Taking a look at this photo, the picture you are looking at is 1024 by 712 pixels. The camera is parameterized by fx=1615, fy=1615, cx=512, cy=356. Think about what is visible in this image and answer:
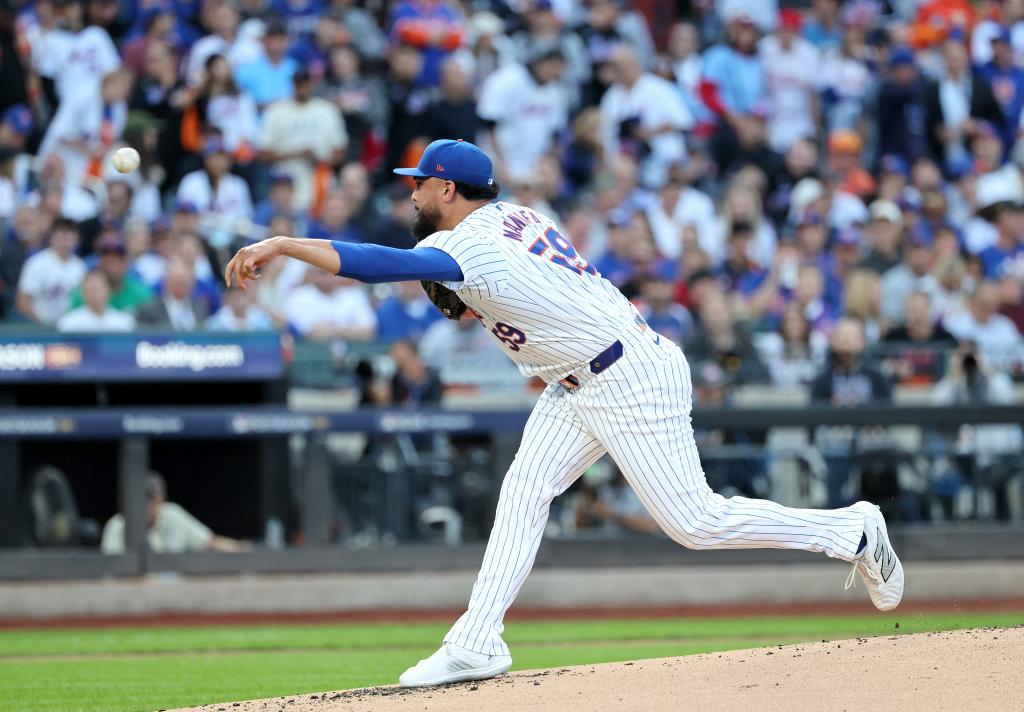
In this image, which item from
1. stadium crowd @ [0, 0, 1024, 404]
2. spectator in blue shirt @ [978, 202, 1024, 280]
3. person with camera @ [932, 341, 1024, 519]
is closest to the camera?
person with camera @ [932, 341, 1024, 519]

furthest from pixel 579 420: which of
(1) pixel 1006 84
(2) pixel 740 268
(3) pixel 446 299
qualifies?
(1) pixel 1006 84

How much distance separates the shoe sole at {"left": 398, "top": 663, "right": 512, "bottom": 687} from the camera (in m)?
5.82

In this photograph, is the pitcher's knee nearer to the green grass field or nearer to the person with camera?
the green grass field

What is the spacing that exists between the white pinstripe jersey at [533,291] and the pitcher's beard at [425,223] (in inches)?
6.0

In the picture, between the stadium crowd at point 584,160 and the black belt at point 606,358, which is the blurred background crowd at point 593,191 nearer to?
the stadium crowd at point 584,160

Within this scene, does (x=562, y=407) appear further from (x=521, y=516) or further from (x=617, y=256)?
(x=617, y=256)

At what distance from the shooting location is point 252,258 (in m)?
5.01

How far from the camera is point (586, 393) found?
5.78m

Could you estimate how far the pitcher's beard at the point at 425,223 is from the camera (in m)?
5.90

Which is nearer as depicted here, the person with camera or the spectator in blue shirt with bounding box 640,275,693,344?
the person with camera

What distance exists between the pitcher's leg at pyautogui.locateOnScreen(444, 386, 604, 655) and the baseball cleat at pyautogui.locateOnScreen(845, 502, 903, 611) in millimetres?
1040

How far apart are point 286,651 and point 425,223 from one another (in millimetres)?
3703

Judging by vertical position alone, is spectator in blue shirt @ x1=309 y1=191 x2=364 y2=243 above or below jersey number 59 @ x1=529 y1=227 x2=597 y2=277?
above

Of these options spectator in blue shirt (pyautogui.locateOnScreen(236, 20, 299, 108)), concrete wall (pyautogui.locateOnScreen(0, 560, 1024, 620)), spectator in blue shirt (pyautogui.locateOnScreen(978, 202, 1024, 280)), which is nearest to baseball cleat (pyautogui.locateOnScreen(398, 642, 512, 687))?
concrete wall (pyautogui.locateOnScreen(0, 560, 1024, 620))
